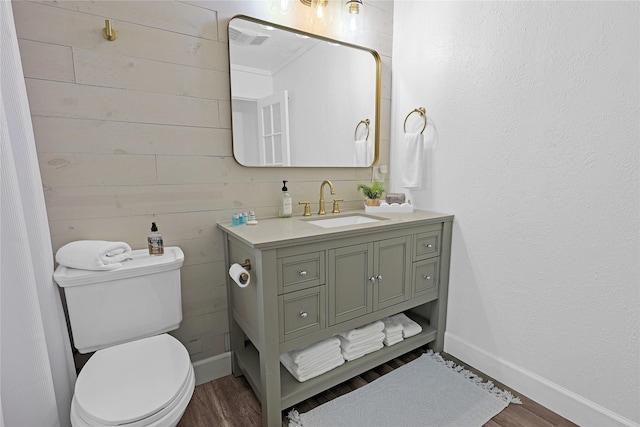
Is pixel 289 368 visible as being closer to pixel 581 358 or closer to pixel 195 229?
pixel 195 229

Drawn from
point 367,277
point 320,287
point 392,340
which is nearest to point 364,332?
point 392,340

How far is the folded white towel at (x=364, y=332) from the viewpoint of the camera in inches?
66.6

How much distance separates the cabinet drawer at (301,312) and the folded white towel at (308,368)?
0.22 metres

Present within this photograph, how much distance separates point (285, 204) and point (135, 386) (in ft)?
3.57

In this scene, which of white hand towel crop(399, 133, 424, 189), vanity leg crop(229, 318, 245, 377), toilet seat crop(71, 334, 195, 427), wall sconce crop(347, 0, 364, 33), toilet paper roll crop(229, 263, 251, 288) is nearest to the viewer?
toilet seat crop(71, 334, 195, 427)

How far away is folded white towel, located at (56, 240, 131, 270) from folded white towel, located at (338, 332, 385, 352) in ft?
3.74

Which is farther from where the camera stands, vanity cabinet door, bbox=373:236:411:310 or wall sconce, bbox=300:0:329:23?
wall sconce, bbox=300:0:329:23

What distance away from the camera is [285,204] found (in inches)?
72.6

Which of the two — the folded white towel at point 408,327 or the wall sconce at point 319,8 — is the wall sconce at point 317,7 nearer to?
the wall sconce at point 319,8

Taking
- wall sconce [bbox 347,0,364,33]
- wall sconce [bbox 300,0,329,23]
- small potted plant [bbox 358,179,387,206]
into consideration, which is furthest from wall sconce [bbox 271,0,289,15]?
small potted plant [bbox 358,179,387,206]

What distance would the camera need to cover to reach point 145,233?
5.09 ft

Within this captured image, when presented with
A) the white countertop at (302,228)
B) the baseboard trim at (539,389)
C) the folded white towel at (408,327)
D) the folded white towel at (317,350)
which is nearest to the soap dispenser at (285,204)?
the white countertop at (302,228)

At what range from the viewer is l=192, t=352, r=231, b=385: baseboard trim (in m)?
1.75

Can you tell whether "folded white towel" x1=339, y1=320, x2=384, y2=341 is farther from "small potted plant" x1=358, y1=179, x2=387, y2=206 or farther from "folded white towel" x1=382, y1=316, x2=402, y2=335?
"small potted plant" x1=358, y1=179, x2=387, y2=206
